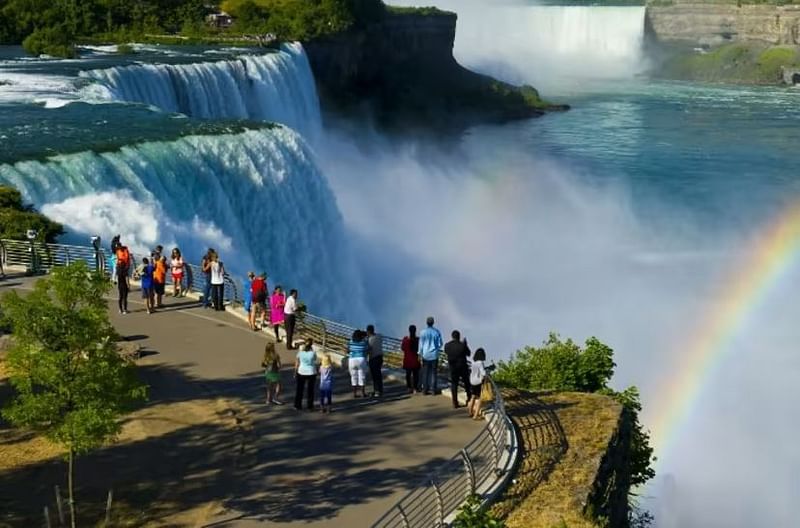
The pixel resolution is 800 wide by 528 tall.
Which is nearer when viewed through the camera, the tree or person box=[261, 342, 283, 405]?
the tree

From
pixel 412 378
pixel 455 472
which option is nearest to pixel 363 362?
pixel 412 378

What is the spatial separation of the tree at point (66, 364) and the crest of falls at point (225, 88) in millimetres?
27469

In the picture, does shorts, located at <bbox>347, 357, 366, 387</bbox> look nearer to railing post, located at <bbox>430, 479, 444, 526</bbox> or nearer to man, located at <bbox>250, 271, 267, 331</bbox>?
man, located at <bbox>250, 271, 267, 331</bbox>

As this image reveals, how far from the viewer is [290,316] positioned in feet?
49.4

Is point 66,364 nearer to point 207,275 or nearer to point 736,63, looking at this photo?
point 207,275

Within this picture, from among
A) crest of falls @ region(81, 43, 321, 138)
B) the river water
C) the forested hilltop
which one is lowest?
the river water

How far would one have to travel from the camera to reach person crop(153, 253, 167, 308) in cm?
1670

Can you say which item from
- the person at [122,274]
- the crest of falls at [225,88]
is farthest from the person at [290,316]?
the crest of falls at [225,88]

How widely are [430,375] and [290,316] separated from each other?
95.0 inches

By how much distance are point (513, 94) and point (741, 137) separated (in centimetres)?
2074

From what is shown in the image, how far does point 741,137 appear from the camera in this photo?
6638cm

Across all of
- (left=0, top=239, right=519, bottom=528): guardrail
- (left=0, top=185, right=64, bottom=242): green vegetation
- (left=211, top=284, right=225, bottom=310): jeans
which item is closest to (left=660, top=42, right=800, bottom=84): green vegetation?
(left=0, top=185, right=64, bottom=242): green vegetation

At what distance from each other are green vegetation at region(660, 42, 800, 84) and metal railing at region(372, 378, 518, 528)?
9283 centimetres

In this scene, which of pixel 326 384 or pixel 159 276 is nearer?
pixel 326 384
